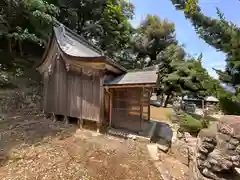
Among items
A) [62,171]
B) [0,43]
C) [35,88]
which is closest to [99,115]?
[62,171]

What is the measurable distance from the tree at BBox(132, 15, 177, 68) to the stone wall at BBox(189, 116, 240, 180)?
1810 centimetres

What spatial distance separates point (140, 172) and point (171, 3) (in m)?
3.75

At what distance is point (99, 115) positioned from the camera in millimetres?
7004

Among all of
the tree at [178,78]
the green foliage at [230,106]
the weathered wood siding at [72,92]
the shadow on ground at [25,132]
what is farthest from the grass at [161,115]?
the green foliage at [230,106]

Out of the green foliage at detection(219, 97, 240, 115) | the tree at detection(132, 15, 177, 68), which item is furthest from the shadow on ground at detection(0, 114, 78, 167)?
the tree at detection(132, 15, 177, 68)

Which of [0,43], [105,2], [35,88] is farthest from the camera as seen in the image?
[105,2]

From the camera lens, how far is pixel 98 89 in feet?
23.2

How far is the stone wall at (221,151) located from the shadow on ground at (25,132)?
4.70m

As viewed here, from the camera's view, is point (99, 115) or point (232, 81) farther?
point (99, 115)

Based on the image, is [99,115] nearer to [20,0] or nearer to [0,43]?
[20,0]

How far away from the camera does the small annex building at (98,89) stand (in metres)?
6.80

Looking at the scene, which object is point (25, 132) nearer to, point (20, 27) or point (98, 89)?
point (98, 89)

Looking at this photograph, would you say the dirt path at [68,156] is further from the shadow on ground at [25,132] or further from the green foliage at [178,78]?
the green foliage at [178,78]

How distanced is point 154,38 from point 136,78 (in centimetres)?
1556
